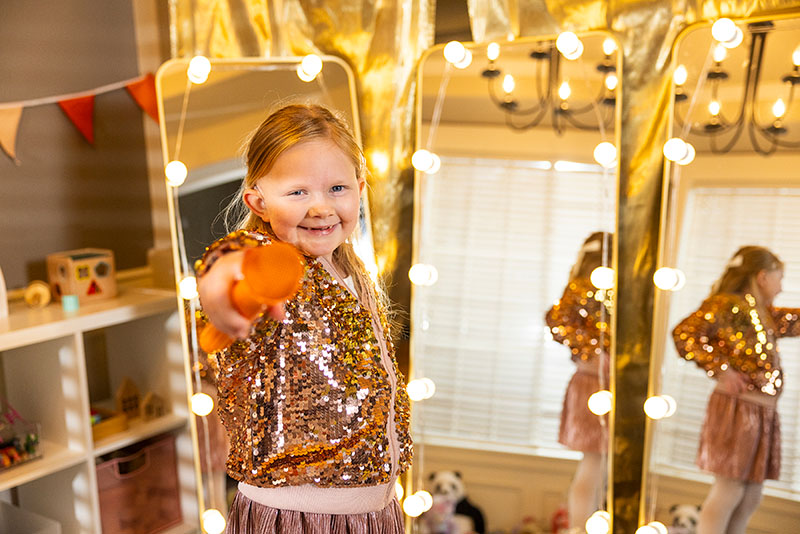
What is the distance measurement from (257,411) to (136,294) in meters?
0.96

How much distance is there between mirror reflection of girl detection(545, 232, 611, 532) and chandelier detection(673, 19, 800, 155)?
0.23m

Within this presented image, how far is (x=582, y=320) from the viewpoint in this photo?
1261mm

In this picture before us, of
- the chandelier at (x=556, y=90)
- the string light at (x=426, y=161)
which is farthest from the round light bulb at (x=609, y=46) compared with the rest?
the string light at (x=426, y=161)

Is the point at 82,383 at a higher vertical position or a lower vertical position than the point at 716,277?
lower

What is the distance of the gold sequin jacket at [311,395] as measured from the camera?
75 centimetres

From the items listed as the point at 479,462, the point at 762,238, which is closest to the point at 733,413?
the point at 762,238

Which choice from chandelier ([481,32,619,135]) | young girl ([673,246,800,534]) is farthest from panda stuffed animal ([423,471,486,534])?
chandelier ([481,32,619,135])

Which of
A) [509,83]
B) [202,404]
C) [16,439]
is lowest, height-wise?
[16,439]

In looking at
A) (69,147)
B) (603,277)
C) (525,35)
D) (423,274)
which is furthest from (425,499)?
(69,147)

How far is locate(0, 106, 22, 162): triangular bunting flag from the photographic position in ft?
4.88

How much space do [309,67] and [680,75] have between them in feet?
1.97

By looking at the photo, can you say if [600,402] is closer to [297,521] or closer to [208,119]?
[297,521]

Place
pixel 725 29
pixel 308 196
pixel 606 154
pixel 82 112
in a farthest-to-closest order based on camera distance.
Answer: pixel 82 112 < pixel 606 154 < pixel 725 29 < pixel 308 196

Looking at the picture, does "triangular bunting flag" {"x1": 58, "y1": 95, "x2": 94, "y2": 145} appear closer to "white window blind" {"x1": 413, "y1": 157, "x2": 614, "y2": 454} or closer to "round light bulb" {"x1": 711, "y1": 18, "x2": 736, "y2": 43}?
"white window blind" {"x1": 413, "y1": 157, "x2": 614, "y2": 454}
